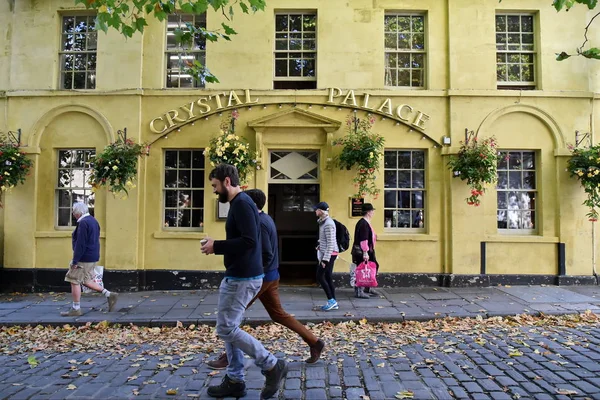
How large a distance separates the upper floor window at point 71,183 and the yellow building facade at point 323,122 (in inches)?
1.4

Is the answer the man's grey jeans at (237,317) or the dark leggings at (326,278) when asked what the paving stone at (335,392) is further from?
the dark leggings at (326,278)

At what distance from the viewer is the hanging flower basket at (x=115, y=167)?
8.98 metres

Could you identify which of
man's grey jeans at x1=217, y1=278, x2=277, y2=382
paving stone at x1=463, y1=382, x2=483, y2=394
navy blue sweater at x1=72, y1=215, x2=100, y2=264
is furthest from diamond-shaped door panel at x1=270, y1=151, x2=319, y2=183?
paving stone at x1=463, y1=382, x2=483, y2=394

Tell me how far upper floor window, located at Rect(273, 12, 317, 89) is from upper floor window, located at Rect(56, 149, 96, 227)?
4884 mm

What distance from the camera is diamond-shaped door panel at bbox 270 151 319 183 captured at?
32.7 feet

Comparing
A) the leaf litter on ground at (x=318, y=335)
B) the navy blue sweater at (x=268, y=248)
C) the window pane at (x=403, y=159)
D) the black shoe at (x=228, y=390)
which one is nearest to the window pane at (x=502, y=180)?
the window pane at (x=403, y=159)

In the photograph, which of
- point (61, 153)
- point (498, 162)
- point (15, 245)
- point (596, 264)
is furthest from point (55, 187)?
point (596, 264)

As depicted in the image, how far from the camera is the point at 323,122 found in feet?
31.5

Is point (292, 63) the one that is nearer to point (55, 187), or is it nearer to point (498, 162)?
point (498, 162)

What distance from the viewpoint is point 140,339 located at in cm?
616

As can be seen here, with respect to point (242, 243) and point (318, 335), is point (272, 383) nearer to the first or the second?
point (242, 243)

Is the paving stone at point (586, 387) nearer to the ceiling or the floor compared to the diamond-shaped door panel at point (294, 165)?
nearer to the floor

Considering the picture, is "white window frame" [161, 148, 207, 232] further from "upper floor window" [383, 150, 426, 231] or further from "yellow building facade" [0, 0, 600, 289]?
"upper floor window" [383, 150, 426, 231]

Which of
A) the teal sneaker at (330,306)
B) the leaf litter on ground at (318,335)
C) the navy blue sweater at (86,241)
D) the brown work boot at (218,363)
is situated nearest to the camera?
the brown work boot at (218,363)
